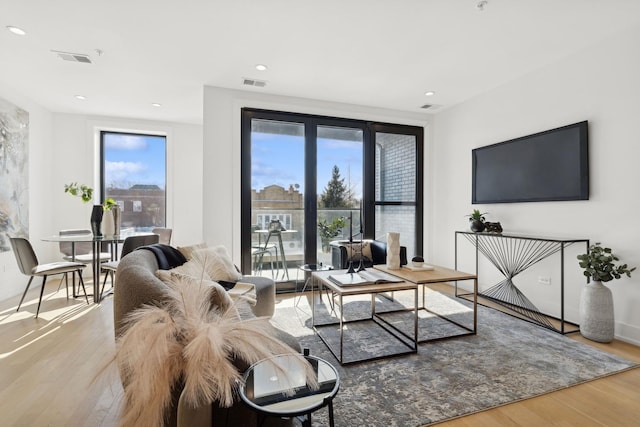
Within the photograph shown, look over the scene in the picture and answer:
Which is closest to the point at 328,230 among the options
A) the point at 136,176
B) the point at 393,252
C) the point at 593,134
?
the point at 393,252

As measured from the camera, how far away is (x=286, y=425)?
121 centimetres

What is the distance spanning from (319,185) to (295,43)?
200 cm

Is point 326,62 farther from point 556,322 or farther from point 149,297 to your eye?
point 556,322

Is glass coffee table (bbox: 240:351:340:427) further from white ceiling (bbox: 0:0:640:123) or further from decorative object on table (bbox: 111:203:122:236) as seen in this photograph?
decorative object on table (bbox: 111:203:122:236)

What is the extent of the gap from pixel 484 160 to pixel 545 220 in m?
1.08

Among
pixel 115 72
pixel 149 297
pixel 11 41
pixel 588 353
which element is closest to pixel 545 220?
pixel 588 353

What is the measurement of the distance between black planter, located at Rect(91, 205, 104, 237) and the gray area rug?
2619 mm

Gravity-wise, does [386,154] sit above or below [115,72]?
below

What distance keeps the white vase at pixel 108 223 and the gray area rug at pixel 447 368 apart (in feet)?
8.16

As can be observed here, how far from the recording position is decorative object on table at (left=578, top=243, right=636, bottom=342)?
2.63m

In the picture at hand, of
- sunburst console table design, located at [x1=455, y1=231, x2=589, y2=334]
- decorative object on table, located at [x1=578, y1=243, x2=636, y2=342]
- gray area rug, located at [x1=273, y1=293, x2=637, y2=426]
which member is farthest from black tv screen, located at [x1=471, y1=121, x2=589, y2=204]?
gray area rug, located at [x1=273, y1=293, x2=637, y2=426]

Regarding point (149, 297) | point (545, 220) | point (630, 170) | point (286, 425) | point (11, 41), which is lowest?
point (286, 425)

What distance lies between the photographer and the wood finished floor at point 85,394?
1.69 m

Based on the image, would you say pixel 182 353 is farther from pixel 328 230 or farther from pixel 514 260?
pixel 514 260
